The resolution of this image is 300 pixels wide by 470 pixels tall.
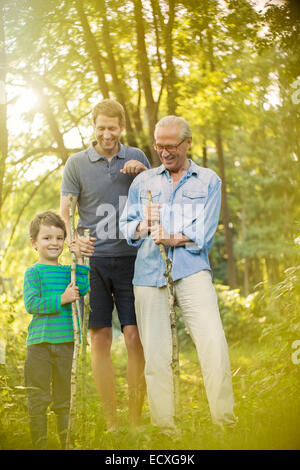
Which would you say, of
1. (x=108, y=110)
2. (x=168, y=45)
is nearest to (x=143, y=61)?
(x=168, y=45)

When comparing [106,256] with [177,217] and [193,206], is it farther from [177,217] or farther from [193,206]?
[193,206]

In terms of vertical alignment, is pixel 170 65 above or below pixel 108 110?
above

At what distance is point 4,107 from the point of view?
4492mm

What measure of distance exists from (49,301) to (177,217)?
87 centimetres

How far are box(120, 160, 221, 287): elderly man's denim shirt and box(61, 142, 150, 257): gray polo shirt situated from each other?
226 millimetres

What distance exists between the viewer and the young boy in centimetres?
296

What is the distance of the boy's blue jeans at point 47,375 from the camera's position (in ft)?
9.71

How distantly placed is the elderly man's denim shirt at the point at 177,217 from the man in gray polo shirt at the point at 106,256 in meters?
0.24

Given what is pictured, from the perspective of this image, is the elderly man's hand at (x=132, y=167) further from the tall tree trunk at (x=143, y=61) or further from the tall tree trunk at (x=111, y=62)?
the tall tree trunk at (x=111, y=62)

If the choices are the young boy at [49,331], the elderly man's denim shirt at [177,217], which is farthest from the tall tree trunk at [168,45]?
the young boy at [49,331]

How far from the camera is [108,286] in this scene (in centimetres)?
356

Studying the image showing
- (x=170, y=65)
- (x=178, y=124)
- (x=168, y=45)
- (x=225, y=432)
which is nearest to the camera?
(x=225, y=432)

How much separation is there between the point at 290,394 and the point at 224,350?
0.87 metres

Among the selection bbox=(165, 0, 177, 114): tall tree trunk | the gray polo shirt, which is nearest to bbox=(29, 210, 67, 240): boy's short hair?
the gray polo shirt
